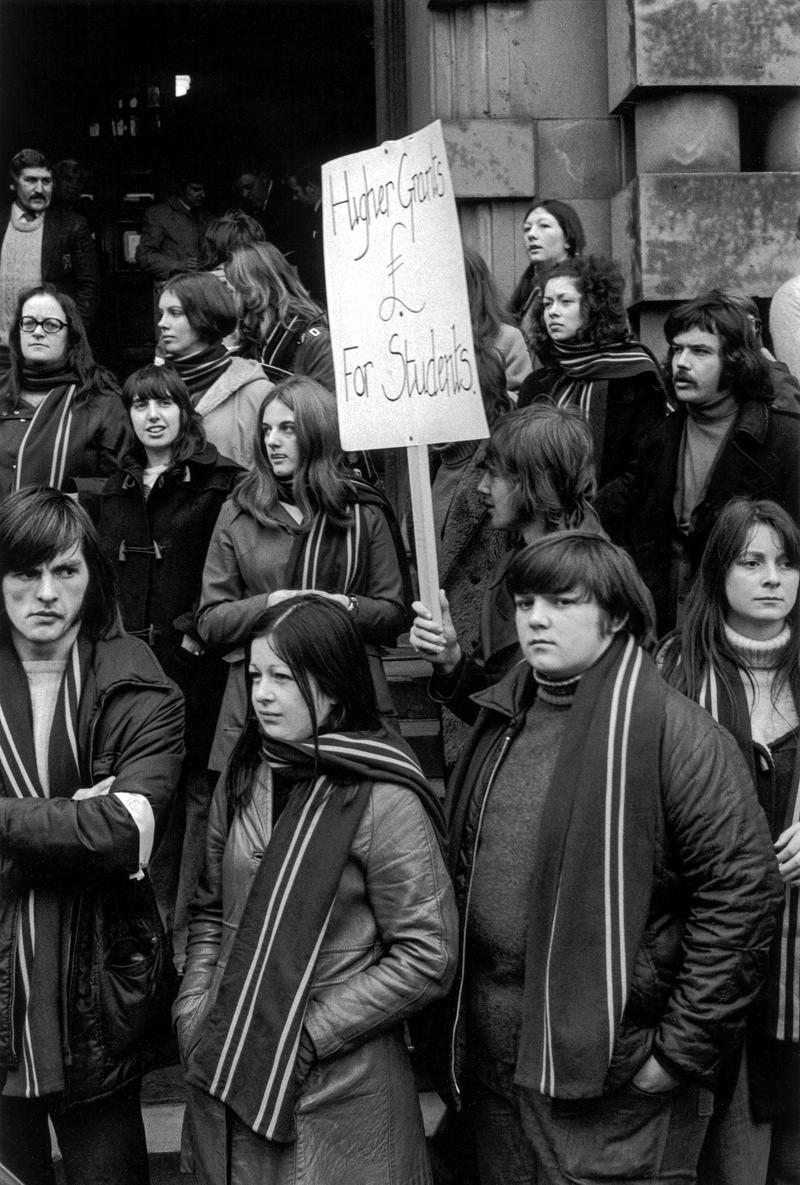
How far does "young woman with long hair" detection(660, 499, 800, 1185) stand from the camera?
3238 mm

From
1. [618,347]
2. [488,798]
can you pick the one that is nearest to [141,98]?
[618,347]

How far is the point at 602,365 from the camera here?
16.2 feet

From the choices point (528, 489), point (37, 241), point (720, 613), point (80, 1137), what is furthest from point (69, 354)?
point (37, 241)

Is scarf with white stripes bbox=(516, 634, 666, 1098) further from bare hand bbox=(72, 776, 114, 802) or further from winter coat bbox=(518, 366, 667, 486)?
winter coat bbox=(518, 366, 667, 486)

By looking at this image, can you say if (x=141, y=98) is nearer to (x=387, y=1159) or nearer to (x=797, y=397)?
(x=797, y=397)

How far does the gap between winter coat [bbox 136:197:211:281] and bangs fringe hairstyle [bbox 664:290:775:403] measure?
5.26 metres

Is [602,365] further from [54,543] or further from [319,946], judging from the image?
[319,946]

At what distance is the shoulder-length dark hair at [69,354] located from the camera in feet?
16.5

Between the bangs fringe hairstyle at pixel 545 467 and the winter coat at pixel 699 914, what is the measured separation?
953mm

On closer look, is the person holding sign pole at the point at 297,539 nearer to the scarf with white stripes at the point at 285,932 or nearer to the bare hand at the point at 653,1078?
the scarf with white stripes at the point at 285,932

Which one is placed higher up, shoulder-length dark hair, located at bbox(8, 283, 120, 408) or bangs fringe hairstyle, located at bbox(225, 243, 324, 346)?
bangs fringe hairstyle, located at bbox(225, 243, 324, 346)

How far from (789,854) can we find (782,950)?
20 cm

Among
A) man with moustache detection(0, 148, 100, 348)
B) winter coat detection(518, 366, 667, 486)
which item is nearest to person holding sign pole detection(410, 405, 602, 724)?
winter coat detection(518, 366, 667, 486)

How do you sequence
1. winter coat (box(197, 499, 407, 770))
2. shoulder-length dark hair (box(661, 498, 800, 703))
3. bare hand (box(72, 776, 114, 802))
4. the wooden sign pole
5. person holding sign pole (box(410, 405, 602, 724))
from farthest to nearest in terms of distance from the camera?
1. winter coat (box(197, 499, 407, 770))
2. person holding sign pole (box(410, 405, 602, 724))
3. the wooden sign pole
4. shoulder-length dark hair (box(661, 498, 800, 703))
5. bare hand (box(72, 776, 114, 802))
